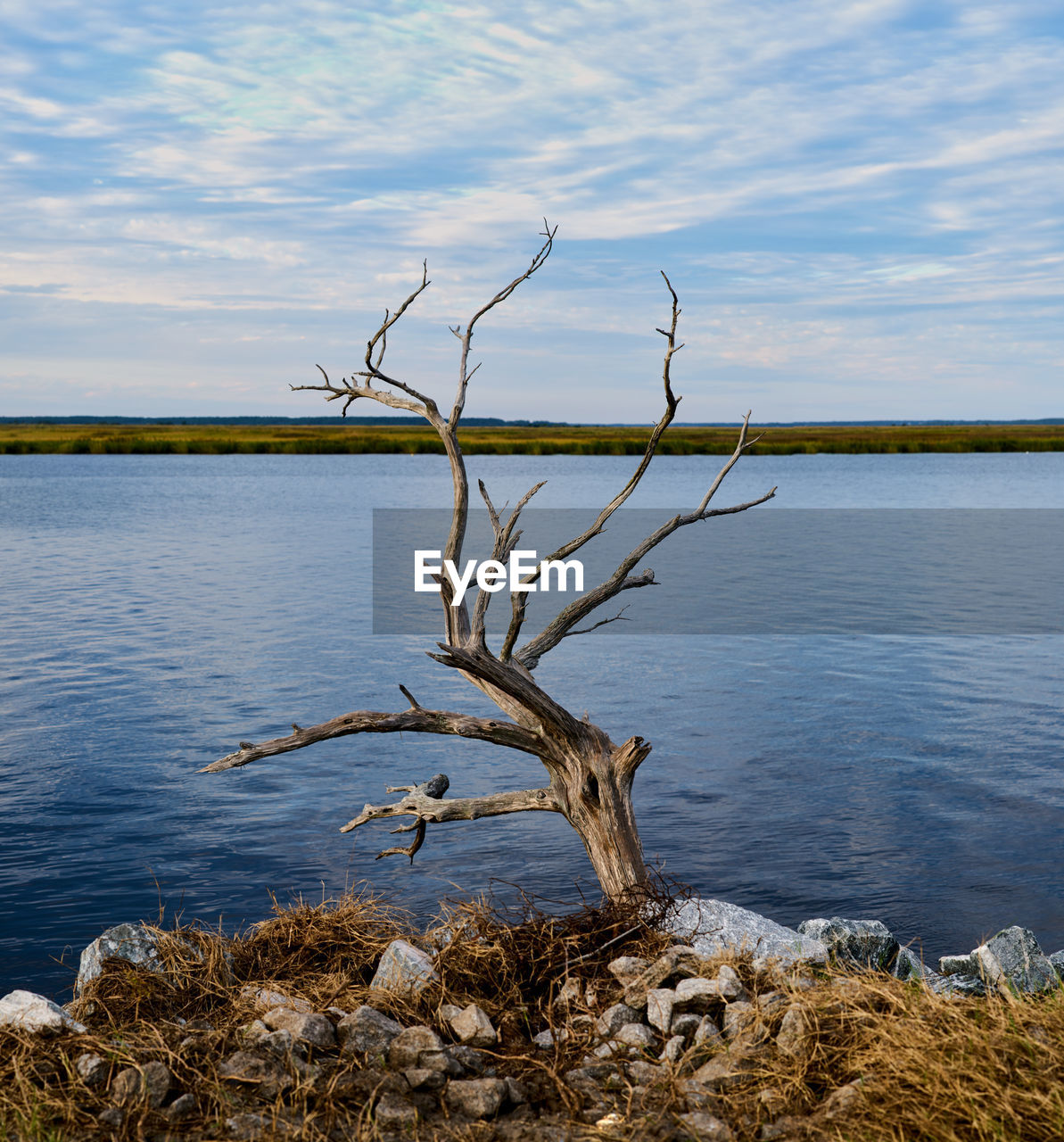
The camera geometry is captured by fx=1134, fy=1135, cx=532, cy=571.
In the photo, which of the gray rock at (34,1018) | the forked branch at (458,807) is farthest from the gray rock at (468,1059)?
the forked branch at (458,807)

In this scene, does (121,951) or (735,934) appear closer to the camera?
(121,951)

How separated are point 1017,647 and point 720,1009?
22274 mm

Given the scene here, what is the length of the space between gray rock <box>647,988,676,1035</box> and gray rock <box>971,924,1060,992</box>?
2.66 m

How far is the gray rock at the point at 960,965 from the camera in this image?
26.5 feet

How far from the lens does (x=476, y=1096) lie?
555 cm

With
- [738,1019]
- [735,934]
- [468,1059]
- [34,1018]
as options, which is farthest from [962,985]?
[34,1018]

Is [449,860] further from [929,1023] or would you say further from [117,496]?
[117,496]

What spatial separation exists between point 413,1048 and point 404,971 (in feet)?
2.93

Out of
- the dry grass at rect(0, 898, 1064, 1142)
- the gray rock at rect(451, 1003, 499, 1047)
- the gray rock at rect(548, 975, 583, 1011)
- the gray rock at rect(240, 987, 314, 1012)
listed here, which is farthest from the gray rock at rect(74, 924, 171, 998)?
the gray rock at rect(548, 975, 583, 1011)

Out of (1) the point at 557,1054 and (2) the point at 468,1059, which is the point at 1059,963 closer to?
(1) the point at 557,1054

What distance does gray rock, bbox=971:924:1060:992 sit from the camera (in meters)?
7.72

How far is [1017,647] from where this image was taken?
2600 cm

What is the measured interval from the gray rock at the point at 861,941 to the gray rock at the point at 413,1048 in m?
2.95

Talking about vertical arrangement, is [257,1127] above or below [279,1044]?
below
